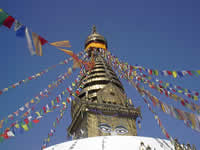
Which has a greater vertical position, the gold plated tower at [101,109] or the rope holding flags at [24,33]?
the gold plated tower at [101,109]

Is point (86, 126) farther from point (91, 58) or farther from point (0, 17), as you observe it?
point (0, 17)

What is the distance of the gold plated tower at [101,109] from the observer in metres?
13.7

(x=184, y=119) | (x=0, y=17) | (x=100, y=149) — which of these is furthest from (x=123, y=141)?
(x=0, y=17)

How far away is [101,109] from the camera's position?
14352mm

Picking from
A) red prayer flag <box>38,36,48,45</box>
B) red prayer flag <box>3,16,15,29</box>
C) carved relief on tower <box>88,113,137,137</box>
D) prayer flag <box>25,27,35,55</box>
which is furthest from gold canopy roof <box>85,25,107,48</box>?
red prayer flag <box>3,16,15,29</box>

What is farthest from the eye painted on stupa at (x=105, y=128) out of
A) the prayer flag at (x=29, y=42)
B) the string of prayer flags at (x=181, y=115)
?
the prayer flag at (x=29, y=42)

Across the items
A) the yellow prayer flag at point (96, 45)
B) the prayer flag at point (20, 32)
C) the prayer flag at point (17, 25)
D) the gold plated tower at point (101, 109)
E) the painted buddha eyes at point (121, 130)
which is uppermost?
the yellow prayer flag at point (96, 45)

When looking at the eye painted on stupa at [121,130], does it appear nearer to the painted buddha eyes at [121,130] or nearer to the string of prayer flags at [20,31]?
the painted buddha eyes at [121,130]

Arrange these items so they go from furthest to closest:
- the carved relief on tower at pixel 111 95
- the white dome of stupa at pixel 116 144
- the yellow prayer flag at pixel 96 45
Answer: the yellow prayer flag at pixel 96 45, the carved relief on tower at pixel 111 95, the white dome of stupa at pixel 116 144

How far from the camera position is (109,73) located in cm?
1811

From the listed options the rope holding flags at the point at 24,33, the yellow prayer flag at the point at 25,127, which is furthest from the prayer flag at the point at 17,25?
the yellow prayer flag at the point at 25,127

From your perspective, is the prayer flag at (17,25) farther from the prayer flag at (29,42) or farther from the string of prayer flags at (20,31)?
the prayer flag at (29,42)

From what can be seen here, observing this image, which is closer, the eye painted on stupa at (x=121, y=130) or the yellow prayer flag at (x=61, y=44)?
the yellow prayer flag at (x=61, y=44)

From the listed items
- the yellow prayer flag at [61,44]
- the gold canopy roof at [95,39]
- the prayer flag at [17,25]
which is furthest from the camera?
the gold canopy roof at [95,39]
